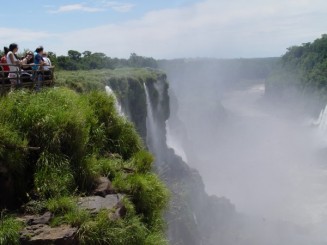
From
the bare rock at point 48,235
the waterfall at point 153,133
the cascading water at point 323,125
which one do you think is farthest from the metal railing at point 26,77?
the cascading water at point 323,125

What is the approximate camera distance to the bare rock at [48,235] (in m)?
6.48

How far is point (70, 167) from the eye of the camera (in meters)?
7.93

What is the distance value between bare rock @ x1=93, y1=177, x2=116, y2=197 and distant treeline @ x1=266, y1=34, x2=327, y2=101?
8790cm

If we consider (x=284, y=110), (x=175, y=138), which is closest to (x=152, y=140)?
(x=175, y=138)

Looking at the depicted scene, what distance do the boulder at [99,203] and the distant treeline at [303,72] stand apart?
88277mm

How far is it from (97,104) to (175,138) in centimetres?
4219

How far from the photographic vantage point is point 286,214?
4431 cm

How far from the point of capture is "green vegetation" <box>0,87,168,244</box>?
704 cm

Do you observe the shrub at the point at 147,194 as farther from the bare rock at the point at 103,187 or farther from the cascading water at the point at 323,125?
the cascading water at the point at 323,125

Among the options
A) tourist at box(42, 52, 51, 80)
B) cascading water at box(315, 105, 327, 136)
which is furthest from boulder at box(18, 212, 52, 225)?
cascading water at box(315, 105, 327, 136)

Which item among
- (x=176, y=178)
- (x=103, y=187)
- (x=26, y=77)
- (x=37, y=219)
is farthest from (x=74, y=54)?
(x=37, y=219)

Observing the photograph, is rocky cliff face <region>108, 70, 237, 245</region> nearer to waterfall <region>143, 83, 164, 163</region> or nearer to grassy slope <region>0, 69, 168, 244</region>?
waterfall <region>143, 83, 164, 163</region>

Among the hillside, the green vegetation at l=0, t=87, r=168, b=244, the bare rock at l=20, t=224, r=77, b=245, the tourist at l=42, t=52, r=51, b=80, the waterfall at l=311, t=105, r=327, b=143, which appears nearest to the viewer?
A: the bare rock at l=20, t=224, r=77, b=245

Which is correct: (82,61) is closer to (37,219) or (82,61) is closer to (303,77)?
(37,219)
